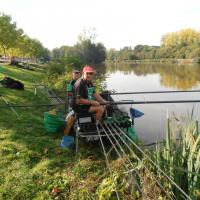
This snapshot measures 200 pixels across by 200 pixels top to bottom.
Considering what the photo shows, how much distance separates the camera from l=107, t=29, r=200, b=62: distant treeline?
347ft

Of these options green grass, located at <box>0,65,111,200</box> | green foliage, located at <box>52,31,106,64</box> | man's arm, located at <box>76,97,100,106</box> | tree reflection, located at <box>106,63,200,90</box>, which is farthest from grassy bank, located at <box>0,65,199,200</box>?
green foliage, located at <box>52,31,106,64</box>

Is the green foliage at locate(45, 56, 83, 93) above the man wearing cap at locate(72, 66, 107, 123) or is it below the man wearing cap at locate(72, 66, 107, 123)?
below

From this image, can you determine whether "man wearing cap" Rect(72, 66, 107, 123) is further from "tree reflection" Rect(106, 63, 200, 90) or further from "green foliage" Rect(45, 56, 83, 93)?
"tree reflection" Rect(106, 63, 200, 90)

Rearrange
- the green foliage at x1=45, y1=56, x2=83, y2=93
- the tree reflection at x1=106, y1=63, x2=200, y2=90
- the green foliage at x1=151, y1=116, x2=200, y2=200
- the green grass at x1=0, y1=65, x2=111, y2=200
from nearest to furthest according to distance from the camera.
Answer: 1. the green foliage at x1=151, y1=116, x2=200, y2=200
2. the green grass at x1=0, y1=65, x2=111, y2=200
3. the green foliage at x1=45, y1=56, x2=83, y2=93
4. the tree reflection at x1=106, y1=63, x2=200, y2=90

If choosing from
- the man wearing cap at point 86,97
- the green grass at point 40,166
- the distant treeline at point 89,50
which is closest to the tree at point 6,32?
the green grass at point 40,166

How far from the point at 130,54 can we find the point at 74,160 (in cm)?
14568

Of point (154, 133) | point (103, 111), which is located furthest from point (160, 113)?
point (103, 111)

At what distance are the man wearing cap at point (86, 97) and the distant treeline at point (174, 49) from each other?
91.1 meters

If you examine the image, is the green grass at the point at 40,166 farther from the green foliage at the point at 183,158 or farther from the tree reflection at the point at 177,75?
the tree reflection at the point at 177,75

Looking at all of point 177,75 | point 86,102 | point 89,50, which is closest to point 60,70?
point 177,75

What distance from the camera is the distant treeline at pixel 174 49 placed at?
105725 millimetres

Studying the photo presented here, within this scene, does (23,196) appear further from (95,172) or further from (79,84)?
(79,84)

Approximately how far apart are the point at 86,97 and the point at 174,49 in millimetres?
116998

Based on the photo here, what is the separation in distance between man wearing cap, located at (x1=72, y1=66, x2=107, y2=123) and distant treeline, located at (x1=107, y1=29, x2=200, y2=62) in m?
91.1
